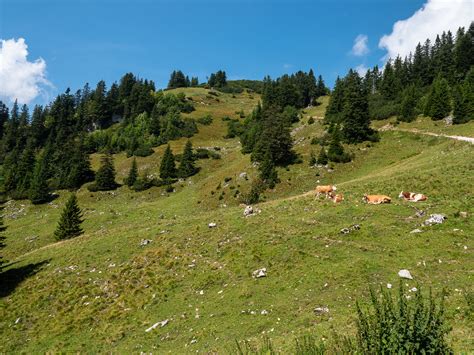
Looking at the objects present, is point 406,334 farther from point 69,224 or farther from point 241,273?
point 69,224

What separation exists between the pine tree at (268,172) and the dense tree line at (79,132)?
158 ft

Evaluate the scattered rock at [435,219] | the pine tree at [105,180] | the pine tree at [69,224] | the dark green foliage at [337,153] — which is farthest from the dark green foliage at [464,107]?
the pine tree at [105,180]

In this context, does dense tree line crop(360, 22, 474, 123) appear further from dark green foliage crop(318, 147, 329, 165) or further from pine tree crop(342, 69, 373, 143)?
dark green foliage crop(318, 147, 329, 165)

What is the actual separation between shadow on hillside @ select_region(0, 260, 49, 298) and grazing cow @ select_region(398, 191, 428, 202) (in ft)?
110

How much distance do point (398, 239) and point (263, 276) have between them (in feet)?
30.1

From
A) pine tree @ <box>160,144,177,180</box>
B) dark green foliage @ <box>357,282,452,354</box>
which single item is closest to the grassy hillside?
dark green foliage @ <box>357,282,452,354</box>

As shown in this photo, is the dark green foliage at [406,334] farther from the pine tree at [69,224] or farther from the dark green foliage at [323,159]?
the dark green foliage at [323,159]

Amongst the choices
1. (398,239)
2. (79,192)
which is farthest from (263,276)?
(79,192)

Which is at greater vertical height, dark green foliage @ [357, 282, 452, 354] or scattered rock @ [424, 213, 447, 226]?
dark green foliage @ [357, 282, 452, 354]

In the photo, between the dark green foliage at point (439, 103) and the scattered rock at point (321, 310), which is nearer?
the scattered rock at point (321, 310)

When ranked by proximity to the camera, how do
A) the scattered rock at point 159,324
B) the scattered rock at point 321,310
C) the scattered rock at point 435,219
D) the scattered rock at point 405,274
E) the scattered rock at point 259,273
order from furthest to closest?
1. the scattered rock at point 435,219
2. the scattered rock at point 259,273
3. the scattered rock at point 159,324
4. the scattered rock at point 405,274
5. the scattered rock at point 321,310

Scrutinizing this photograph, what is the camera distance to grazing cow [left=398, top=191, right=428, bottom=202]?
95.3 feet

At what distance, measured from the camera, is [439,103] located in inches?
2970

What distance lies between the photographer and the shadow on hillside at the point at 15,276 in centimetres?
3154
